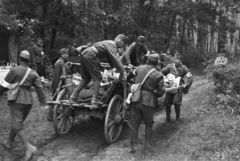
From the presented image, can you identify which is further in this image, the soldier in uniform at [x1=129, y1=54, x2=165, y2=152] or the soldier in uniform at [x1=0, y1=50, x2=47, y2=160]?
the soldier in uniform at [x1=129, y1=54, x2=165, y2=152]

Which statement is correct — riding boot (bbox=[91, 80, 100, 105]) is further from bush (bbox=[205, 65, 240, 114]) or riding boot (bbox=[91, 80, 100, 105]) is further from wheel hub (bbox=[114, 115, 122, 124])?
bush (bbox=[205, 65, 240, 114])

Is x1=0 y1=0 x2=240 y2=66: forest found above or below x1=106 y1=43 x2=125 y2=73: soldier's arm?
above

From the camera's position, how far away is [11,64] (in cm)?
1162

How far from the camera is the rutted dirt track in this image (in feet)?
18.7

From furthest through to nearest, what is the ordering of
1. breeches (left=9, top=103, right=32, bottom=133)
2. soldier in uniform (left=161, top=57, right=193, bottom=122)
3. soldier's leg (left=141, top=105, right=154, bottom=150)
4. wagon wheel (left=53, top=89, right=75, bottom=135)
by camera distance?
1. soldier in uniform (left=161, top=57, right=193, bottom=122)
2. wagon wheel (left=53, top=89, right=75, bottom=135)
3. soldier's leg (left=141, top=105, right=154, bottom=150)
4. breeches (left=9, top=103, right=32, bottom=133)

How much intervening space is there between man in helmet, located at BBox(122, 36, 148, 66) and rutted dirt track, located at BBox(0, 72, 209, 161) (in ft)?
6.04

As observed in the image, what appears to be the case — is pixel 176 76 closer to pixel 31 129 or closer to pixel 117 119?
pixel 117 119

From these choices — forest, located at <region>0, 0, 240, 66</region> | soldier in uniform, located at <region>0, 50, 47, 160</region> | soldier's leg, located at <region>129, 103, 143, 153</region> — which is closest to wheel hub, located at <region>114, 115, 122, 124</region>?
soldier's leg, located at <region>129, 103, 143, 153</region>

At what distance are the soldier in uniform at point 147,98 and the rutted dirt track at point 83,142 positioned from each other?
450mm

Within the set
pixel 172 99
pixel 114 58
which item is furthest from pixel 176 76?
pixel 114 58

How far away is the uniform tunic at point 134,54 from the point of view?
808 cm

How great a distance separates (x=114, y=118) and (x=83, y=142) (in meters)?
0.97

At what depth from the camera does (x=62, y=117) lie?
682 centimetres

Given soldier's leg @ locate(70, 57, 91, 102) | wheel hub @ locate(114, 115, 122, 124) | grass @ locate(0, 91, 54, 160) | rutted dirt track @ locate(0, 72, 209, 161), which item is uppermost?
soldier's leg @ locate(70, 57, 91, 102)
